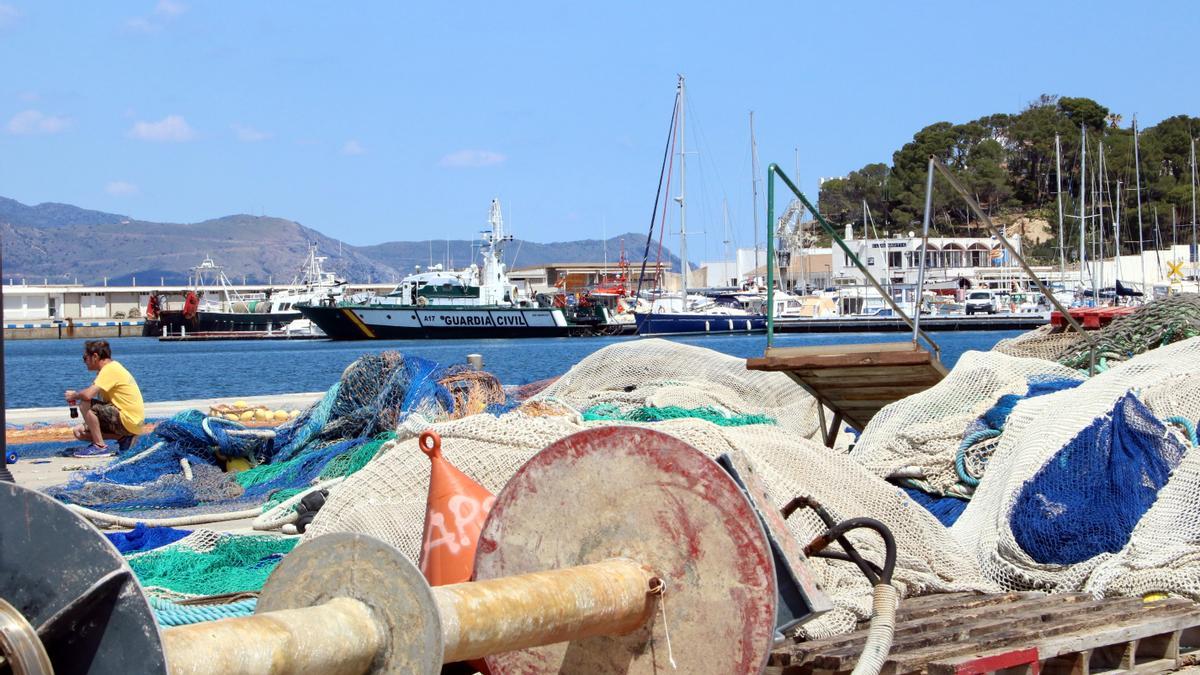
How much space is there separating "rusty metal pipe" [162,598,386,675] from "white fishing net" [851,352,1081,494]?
454cm

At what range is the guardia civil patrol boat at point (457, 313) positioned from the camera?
225ft

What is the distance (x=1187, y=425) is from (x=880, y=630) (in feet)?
11.9

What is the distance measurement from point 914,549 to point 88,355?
7984 mm

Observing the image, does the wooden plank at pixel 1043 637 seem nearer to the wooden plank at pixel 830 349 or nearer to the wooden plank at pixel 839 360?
the wooden plank at pixel 839 360

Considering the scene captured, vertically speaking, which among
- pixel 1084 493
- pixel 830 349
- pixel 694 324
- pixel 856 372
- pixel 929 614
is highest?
pixel 830 349

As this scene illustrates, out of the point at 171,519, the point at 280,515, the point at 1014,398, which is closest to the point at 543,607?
the point at 280,515

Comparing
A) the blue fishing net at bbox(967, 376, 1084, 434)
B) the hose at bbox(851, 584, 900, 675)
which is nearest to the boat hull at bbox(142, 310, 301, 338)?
the blue fishing net at bbox(967, 376, 1084, 434)

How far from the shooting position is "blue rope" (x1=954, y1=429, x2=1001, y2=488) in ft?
22.4

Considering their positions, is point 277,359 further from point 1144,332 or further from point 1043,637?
point 1043,637

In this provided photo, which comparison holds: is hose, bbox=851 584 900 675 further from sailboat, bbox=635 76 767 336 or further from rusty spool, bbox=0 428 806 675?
sailboat, bbox=635 76 767 336

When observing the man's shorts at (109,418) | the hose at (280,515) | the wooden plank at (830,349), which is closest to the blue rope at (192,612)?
the hose at (280,515)

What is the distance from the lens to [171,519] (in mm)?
7902

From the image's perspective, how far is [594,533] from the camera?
3211mm

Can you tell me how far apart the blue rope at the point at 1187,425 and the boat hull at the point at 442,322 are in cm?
6186
